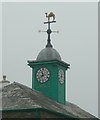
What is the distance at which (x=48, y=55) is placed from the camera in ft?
119

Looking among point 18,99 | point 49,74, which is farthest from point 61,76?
point 18,99

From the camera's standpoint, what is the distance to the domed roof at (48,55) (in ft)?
118

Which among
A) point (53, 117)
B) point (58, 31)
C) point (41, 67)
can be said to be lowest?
point (53, 117)

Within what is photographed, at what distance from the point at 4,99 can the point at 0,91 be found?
1.70m

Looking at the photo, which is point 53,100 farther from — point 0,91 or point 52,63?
point 0,91

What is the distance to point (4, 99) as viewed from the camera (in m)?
29.0

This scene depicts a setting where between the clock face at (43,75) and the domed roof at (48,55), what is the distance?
0.75 metres

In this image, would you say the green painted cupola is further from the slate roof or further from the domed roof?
the slate roof

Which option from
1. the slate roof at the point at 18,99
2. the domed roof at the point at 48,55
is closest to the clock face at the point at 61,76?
the domed roof at the point at 48,55

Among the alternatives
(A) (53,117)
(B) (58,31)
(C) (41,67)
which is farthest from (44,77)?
(A) (53,117)

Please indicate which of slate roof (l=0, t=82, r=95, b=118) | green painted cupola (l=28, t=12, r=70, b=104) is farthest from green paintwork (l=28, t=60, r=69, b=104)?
slate roof (l=0, t=82, r=95, b=118)

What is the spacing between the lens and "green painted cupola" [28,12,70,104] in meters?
35.6

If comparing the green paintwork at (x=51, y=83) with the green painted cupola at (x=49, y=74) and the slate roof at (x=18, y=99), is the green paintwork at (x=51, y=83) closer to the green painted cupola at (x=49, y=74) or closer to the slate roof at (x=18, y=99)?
the green painted cupola at (x=49, y=74)

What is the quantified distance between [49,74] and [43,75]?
39 centimetres
